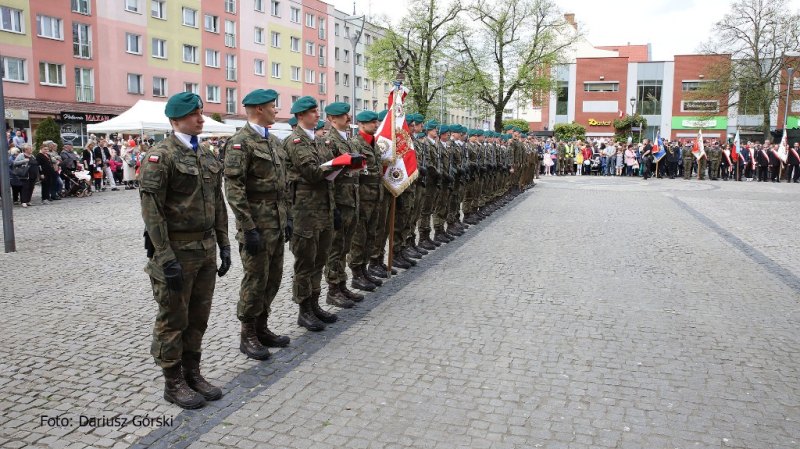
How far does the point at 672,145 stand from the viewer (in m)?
34.1

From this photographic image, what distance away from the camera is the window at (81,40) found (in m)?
38.1

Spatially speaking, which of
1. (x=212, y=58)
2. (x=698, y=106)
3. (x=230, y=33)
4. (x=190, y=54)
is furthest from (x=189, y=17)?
(x=698, y=106)

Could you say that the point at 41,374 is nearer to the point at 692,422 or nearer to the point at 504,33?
the point at 692,422

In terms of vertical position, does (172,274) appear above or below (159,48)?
below

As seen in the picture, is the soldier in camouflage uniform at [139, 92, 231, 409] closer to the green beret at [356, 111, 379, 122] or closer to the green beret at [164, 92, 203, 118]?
the green beret at [164, 92, 203, 118]

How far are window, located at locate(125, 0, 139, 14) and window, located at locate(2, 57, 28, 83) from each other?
8239mm

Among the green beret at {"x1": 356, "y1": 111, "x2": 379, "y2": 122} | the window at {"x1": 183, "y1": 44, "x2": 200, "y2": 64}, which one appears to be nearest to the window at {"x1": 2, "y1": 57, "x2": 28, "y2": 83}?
the window at {"x1": 183, "y1": 44, "x2": 200, "y2": 64}

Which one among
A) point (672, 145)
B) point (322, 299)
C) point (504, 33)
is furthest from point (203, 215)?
point (504, 33)

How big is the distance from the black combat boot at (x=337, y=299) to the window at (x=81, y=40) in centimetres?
3759

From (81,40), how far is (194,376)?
4022 cm

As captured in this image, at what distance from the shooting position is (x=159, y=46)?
4412cm

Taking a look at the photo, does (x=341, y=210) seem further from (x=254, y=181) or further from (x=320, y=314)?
(x=254, y=181)

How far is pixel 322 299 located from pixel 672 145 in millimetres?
31306

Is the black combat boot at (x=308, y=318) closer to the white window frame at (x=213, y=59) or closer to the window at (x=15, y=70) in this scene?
the window at (x=15, y=70)
